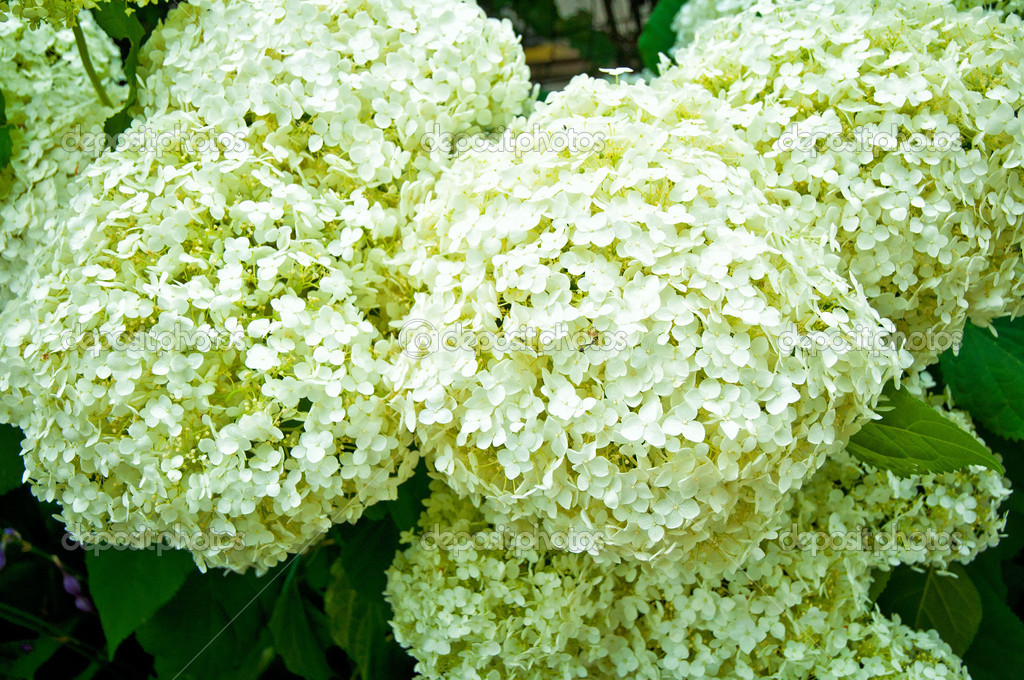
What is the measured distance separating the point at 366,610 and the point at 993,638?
3.88ft

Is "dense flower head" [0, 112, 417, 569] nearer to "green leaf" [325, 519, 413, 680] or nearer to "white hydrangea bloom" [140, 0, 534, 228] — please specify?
"white hydrangea bloom" [140, 0, 534, 228]

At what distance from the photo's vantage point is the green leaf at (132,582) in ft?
3.30

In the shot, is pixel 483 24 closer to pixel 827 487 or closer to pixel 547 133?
pixel 547 133

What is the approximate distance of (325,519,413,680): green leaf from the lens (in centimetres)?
120

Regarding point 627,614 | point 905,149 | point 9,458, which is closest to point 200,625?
point 9,458

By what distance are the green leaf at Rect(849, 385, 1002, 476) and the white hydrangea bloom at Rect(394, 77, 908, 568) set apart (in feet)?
0.34

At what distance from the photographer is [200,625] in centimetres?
122

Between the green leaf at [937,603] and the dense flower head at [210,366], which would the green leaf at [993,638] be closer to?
the green leaf at [937,603]

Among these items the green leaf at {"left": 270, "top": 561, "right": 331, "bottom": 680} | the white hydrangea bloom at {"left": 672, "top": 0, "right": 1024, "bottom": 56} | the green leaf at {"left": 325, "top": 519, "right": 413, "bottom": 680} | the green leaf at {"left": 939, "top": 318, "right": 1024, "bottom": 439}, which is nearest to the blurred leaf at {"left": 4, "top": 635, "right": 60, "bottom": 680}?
the green leaf at {"left": 270, "top": 561, "right": 331, "bottom": 680}

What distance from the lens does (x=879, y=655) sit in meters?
1.10

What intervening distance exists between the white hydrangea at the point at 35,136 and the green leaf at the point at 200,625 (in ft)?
1.77

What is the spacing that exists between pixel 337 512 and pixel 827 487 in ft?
2.51

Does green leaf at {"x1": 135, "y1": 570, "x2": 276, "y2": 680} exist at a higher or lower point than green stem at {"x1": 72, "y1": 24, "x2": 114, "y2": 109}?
lower

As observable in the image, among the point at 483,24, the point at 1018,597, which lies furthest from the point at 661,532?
the point at 1018,597
